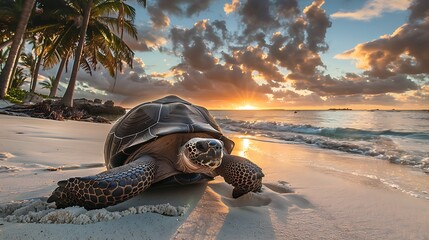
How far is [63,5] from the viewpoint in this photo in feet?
70.9

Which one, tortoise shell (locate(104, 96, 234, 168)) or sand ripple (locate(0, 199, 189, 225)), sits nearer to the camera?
sand ripple (locate(0, 199, 189, 225))

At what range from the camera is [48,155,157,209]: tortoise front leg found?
71.0 inches

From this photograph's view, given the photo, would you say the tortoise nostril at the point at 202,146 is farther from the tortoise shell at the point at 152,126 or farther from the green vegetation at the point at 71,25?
the green vegetation at the point at 71,25

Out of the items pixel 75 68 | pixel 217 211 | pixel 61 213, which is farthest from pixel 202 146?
pixel 75 68

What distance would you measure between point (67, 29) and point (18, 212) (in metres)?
24.1

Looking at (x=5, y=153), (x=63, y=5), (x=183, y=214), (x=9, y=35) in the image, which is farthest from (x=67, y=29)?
(x=183, y=214)

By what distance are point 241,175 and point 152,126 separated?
1.04 meters

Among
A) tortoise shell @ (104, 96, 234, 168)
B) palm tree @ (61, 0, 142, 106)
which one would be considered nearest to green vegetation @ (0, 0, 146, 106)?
palm tree @ (61, 0, 142, 106)

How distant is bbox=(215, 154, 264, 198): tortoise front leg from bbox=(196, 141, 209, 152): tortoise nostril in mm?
482

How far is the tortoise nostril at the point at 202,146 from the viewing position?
213 centimetres

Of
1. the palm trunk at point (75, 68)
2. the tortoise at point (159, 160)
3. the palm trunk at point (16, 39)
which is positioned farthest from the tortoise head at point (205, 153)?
the palm trunk at point (75, 68)

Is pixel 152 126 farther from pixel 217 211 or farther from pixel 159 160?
pixel 217 211

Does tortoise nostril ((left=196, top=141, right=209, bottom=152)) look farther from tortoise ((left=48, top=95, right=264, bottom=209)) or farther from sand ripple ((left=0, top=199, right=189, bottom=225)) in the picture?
sand ripple ((left=0, top=199, right=189, bottom=225))

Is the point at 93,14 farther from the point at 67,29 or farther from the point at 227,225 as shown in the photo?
the point at 227,225
